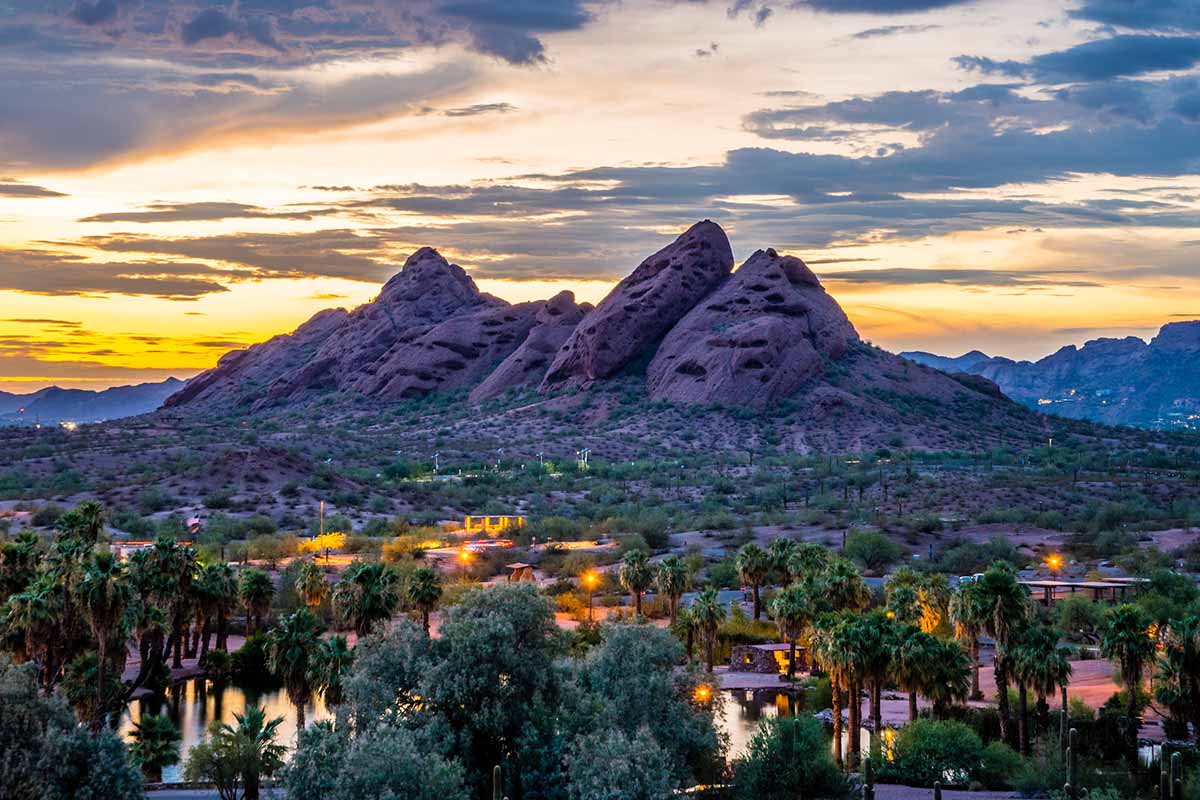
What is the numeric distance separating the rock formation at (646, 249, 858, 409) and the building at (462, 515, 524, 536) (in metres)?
57.9

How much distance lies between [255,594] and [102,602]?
1595 cm

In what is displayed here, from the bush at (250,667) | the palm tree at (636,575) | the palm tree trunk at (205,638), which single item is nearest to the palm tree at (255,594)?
the palm tree trunk at (205,638)

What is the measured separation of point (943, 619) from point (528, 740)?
2397 cm

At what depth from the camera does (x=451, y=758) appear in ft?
83.6

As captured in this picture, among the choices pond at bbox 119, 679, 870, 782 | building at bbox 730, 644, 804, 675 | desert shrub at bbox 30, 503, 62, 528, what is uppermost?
desert shrub at bbox 30, 503, 62, 528

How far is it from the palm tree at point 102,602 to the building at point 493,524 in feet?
146

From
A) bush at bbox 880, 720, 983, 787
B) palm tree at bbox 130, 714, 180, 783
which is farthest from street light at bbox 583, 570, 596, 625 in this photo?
bush at bbox 880, 720, 983, 787

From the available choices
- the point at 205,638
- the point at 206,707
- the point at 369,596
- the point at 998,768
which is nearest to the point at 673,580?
the point at 369,596

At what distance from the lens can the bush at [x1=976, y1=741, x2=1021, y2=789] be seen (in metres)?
31.6

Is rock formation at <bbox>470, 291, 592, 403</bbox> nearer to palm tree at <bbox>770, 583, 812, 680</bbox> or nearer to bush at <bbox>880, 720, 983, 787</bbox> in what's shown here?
palm tree at <bbox>770, 583, 812, 680</bbox>

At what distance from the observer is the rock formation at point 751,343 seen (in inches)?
5556

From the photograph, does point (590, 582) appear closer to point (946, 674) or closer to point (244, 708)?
point (244, 708)

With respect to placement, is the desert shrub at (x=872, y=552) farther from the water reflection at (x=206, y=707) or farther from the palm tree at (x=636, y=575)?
the water reflection at (x=206, y=707)

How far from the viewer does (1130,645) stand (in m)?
34.9
